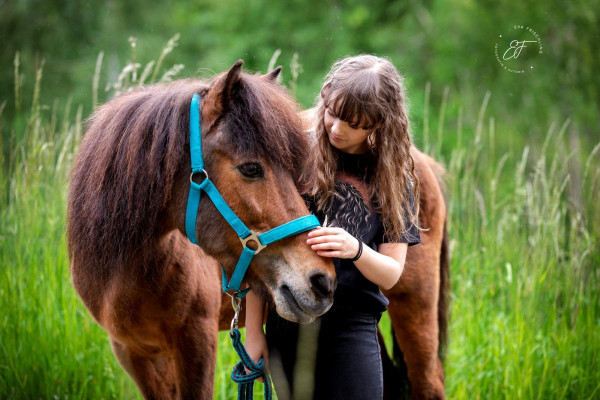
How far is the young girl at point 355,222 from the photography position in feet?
6.97

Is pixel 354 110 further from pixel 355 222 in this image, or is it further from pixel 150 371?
pixel 150 371

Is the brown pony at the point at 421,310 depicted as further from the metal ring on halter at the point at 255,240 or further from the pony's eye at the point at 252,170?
the pony's eye at the point at 252,170

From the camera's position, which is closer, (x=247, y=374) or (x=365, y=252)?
(x=365, y=252)

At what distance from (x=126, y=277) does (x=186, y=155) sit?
635 mm

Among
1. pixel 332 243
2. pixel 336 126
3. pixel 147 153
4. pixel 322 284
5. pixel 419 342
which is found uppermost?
pixel 336 126

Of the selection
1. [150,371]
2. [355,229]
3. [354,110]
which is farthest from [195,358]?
[354,110]

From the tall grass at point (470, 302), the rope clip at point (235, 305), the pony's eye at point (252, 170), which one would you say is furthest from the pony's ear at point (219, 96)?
the tall grass at point (470, 302)

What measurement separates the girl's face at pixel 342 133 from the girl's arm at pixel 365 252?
42 cm

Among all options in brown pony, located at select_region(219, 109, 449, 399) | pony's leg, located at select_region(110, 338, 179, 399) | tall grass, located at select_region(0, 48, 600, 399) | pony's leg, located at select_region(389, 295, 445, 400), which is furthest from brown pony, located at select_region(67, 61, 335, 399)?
pony's leg, located at select_region(389, 295, 445, 400)

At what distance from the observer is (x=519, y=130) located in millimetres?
10328

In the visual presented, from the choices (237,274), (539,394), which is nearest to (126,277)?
(237,274)

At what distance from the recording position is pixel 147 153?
2.20m

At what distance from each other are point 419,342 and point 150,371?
1.61 metres

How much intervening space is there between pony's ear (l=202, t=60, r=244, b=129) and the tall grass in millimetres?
1650
